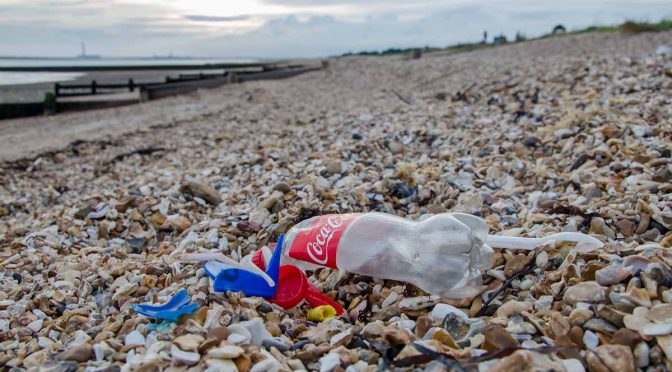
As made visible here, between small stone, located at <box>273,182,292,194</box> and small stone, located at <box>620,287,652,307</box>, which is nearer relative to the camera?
small stone, located at <box>620,287,652,307</box>

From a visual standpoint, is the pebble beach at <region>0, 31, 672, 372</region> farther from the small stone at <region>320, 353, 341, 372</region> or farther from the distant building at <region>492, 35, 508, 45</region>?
the distant building at <region>492, 35, 508, 45</region>

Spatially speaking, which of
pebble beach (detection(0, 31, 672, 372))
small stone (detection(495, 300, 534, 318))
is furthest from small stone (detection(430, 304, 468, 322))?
small stone (detection(495, 300, 534, 318))

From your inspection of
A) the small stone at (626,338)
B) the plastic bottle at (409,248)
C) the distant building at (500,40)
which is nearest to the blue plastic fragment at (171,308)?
the plastic bottle at (409,248)

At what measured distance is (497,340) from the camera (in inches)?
74.1

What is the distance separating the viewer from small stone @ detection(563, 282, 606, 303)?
6.73 ft

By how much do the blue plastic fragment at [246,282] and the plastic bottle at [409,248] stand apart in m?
0.29

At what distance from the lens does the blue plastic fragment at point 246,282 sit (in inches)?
98.0

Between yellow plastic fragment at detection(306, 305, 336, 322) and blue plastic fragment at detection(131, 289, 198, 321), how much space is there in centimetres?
50

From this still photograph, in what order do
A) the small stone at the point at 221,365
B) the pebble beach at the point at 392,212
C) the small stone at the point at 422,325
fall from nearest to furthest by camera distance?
the small stone at the point at 221,365 → the pebble beach at the point at 392,212 → the small stone at the point at 422,325

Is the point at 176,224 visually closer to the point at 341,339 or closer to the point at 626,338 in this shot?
the point at 341,339

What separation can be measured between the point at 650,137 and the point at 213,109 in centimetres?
1279

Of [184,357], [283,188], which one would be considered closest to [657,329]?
[184,357]

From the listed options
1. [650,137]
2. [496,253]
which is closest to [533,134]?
[650,137]

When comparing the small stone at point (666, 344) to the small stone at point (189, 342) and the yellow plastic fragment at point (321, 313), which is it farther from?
the small stone at point (189, 342)
